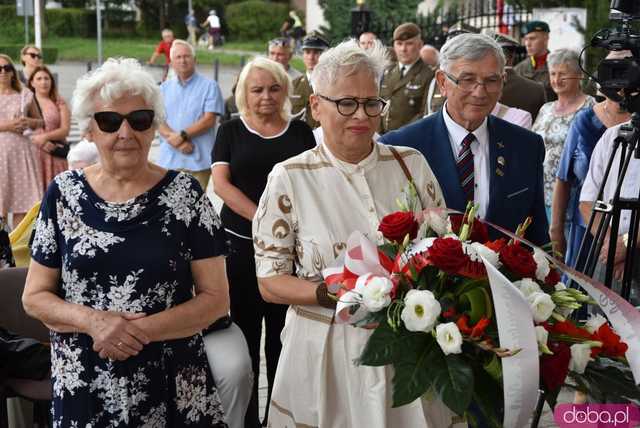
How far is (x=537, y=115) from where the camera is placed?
8.18m

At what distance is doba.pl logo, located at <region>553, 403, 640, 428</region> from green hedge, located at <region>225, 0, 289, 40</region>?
50343mm

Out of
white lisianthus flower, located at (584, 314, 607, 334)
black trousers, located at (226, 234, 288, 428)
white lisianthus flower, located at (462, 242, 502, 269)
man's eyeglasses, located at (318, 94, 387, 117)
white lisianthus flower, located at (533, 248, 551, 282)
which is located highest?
man's eyeglasses, located at (318, 94, 387, 117)

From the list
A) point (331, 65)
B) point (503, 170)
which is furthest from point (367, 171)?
point (503, 170)

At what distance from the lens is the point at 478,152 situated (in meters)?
3.80

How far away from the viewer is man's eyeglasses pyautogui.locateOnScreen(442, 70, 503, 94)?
12.1 feet

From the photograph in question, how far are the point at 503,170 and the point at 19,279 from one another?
2.21 metres

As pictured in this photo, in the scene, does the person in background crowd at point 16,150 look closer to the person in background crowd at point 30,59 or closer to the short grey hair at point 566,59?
the person in background crowd at point 30,59

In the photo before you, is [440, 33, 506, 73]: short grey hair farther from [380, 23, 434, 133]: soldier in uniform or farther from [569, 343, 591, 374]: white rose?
[380, 23, 434, 133]: soldier in uniform

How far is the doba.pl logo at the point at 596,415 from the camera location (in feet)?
8.29

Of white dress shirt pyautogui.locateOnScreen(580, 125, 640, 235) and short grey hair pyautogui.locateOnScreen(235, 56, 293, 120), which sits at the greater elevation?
short grey hair pyautogui.locateOnScreen(235, 56, 293, 120)

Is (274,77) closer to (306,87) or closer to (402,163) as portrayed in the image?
(402,163)

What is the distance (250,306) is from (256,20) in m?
48.7

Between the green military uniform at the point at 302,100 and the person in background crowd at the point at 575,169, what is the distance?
2433mm

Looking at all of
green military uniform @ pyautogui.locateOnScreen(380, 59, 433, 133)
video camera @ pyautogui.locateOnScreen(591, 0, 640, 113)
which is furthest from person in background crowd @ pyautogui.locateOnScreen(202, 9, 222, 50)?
video camera @ pyautogui.locateOnScreen(591, 0, 640, 113)
